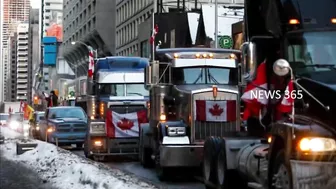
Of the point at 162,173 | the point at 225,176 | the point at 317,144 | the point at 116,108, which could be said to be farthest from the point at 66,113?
the point at 317,144

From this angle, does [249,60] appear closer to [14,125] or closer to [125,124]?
[125,124]

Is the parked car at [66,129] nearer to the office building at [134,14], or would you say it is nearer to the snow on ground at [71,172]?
the snow on ground at [71,172]

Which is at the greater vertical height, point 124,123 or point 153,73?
point 153,73

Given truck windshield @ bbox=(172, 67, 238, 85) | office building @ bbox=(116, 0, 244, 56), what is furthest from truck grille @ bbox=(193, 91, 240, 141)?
office building @ bbox=(116, 0, 244, 56)

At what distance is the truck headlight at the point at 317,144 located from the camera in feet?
25.2

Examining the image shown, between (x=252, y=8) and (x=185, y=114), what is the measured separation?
460 centimetres

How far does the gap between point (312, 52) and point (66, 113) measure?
2202 cm

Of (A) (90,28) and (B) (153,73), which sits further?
(A) (90,28)

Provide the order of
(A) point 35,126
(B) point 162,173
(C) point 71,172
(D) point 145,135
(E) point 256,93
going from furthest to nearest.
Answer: (A) point 35,126 → (D) point 145,135 → (B) point 162,173 → (C) point 71,172 → (E) point 256,93

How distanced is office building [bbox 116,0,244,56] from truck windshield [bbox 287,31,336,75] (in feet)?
186

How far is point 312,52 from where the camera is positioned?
28.3 feet

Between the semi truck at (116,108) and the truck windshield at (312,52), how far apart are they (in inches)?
467

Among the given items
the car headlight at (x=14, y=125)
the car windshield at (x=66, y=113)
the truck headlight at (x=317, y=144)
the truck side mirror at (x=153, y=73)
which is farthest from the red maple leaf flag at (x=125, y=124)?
the car headlight at (x=14, y=125)

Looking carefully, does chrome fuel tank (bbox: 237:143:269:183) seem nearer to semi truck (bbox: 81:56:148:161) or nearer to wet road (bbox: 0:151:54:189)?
wet road (bbox: 0:151:54:189)
